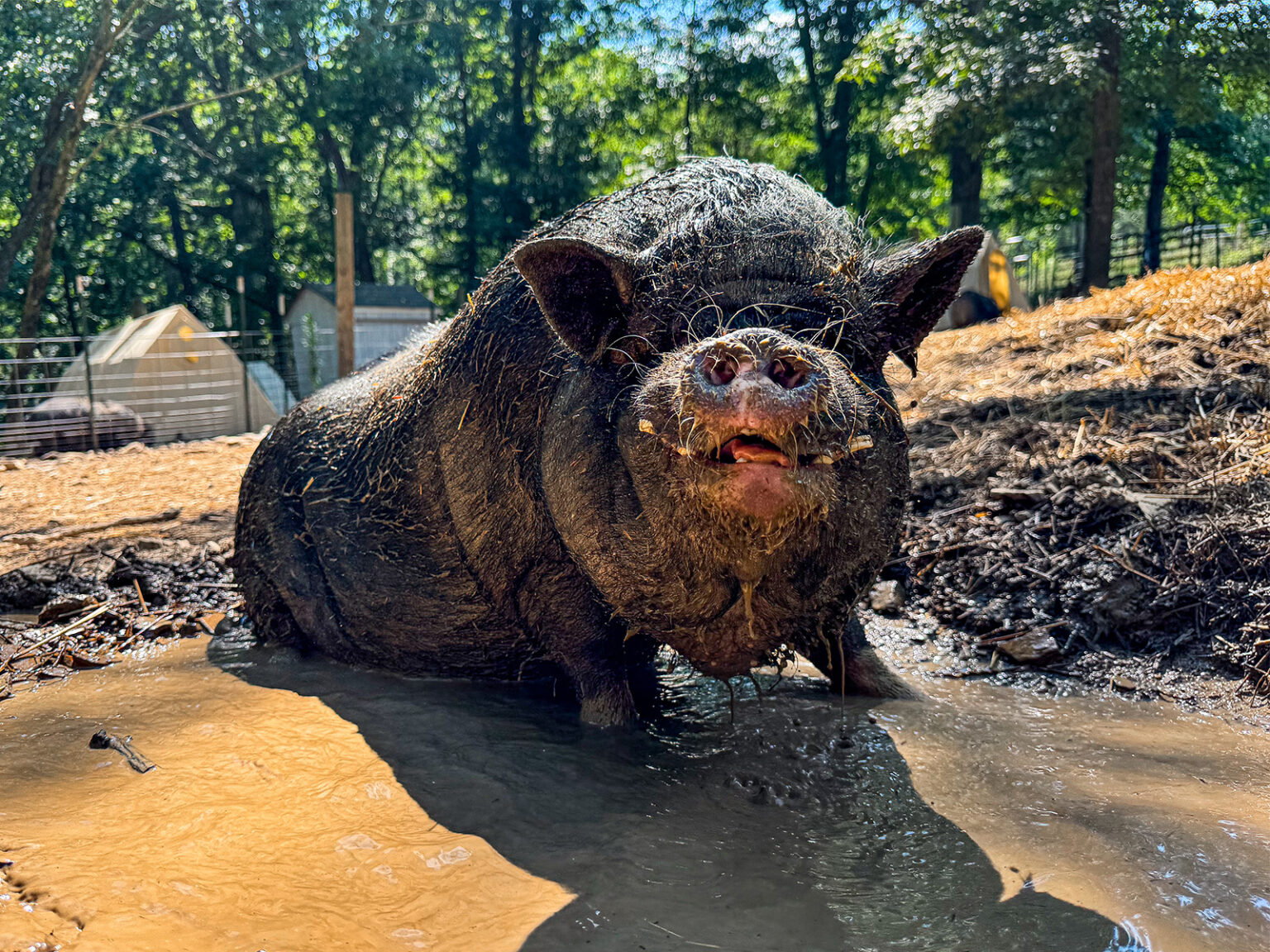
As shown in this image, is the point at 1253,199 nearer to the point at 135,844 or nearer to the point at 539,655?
the point at 539,655

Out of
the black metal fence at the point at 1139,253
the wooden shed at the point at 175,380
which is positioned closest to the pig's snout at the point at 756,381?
the black metal fence at the point at 1139,253

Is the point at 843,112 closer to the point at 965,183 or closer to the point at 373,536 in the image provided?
the point at 965,183

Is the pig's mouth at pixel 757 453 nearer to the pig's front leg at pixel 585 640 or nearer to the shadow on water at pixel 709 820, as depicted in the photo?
the shadow on water at pixel 709 820

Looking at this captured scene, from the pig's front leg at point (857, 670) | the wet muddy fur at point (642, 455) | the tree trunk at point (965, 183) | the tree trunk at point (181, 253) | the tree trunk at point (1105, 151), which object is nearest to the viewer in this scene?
the wet muddy fur at point (642, 455)

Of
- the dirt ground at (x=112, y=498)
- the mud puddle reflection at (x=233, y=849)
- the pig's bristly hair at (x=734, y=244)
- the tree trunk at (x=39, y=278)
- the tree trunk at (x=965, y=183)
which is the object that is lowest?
the mud puddle reflection at (x=233, y=849)

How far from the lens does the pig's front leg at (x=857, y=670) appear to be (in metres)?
3.84

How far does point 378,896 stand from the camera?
2387 millimetres

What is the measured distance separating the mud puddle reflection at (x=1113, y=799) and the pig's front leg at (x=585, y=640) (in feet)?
3.33

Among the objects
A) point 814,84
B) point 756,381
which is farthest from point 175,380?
point 814,84

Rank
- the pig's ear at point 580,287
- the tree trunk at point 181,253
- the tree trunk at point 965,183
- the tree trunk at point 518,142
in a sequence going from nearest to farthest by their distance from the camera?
the pig's ear at point 580,287
the tree trunk at point 965,183
the tree trunk at point 518,142
the tree trunk at point 181,253

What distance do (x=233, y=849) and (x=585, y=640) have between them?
1.38 meters

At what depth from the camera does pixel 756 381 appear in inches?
83.7

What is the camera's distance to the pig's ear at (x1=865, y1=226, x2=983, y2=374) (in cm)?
291

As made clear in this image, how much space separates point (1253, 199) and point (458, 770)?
30516mm
